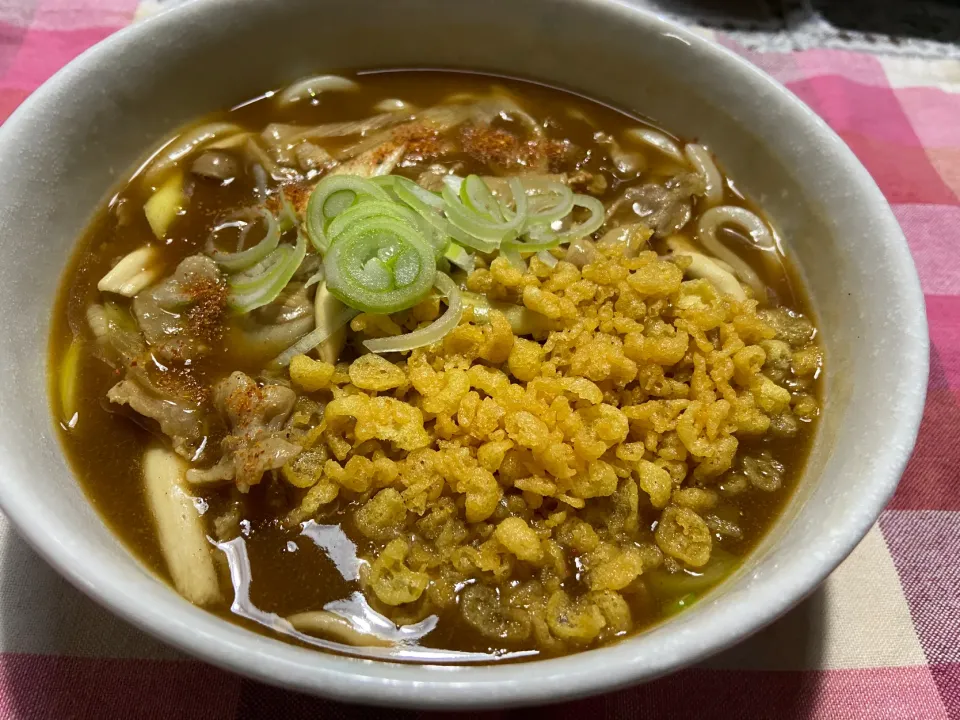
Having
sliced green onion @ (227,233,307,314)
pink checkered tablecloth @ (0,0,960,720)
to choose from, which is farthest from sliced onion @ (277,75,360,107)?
pink checkered tablecloth @ (0,0,960,720)

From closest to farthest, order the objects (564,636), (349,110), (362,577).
→ (564,636)
(362,577)
(349,110)

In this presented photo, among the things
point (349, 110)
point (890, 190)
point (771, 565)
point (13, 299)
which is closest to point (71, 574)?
point (13, 299)

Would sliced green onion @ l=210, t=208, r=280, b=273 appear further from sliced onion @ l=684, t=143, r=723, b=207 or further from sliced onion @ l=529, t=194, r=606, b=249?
sliced onion @ l=684, t=143, r=723, b=207

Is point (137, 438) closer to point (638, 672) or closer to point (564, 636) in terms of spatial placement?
point (564, 636)

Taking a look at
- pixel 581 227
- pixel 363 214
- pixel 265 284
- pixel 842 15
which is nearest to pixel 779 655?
pixel 581 227

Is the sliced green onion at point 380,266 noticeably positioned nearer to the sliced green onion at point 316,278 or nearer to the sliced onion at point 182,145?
the sliced green onion at point 316,278
